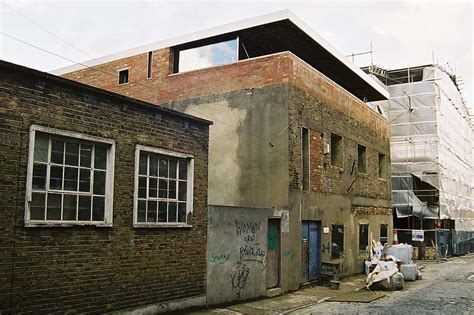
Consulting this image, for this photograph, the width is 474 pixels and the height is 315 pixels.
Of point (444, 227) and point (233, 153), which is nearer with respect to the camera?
point (233, 153)

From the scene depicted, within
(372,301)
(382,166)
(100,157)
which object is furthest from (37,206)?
(382,166)

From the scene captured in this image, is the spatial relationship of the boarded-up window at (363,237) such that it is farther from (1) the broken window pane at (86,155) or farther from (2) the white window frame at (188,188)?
(1) the broken window pane at (86,155)

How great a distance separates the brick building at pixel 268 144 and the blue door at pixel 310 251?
0.11 feet

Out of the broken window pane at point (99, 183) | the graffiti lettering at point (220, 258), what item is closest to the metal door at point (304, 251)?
the graffiti lettering at point (220, 258)

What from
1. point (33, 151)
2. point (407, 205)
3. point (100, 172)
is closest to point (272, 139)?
point (100, 172)

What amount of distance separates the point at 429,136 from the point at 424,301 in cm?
1730

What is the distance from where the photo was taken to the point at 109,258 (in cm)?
904

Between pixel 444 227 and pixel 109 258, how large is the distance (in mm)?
26081

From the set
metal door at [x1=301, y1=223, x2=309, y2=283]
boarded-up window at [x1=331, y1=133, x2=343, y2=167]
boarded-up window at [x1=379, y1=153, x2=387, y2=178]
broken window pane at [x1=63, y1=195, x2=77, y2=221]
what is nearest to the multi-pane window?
broken window pane at [x1=63, y1=195, x2=77, y2=221]

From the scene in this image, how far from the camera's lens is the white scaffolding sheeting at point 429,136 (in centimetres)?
2798

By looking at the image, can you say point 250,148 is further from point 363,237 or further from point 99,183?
point 363,237

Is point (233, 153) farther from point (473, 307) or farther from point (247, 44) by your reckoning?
point (473, 307)

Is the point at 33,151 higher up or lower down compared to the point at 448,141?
lower down

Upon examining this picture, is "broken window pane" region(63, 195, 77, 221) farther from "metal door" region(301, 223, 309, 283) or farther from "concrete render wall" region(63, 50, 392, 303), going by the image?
"metal door" region(301, 223, 309, 283)
